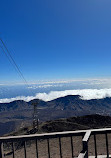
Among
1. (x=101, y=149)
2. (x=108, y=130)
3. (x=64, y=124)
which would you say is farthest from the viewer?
(x=64, y=124)

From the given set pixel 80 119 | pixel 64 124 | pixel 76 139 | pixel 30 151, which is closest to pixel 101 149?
pixel 76 139

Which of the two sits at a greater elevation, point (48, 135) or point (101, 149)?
point (48, 135)

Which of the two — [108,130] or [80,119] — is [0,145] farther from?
[80,119]

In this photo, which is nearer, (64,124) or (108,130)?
(108,130)

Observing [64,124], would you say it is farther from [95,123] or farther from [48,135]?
[48,135]

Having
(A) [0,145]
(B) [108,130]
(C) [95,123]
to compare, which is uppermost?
(B) [108,130]

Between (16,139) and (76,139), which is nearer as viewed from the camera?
(16,139)

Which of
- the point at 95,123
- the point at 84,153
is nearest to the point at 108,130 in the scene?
the point at 84,153

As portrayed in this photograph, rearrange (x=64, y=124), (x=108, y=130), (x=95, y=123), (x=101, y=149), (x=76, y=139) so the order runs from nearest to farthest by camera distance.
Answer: (x=108, y=130) → (x=101, y=149) → (x=76, y=139) → (x=64, y=124) → (x=95, y=123)

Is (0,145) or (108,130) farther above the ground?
(108,130)
